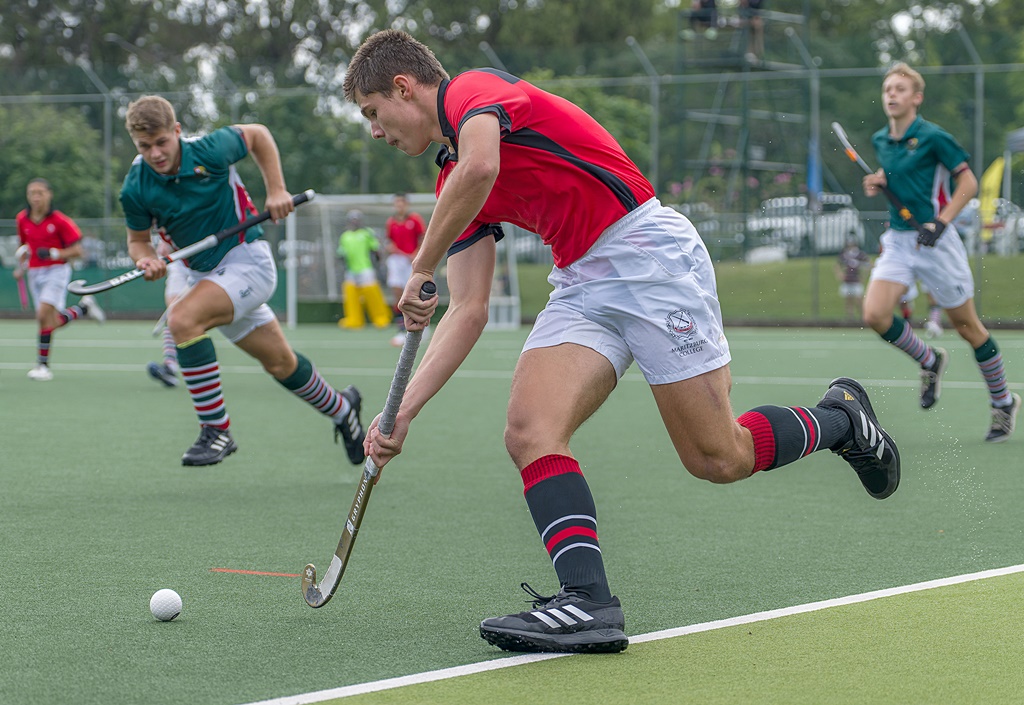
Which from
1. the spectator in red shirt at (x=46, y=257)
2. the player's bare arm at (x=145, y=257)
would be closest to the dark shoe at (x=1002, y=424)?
the player's bare arm at (x=145, y=257)

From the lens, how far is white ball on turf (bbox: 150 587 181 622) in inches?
150

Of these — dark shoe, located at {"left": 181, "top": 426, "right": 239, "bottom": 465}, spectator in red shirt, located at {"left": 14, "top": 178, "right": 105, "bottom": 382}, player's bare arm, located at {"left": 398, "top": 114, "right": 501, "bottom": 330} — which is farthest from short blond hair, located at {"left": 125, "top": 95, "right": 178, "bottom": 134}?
spectator in red shirt, located at {"left": 14, "top": 178, "right": 105, "bottom": 382}

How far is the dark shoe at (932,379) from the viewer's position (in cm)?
834

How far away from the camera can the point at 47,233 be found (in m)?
12.9

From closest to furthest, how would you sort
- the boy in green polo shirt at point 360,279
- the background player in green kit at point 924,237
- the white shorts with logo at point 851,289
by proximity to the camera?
the background player in green kit at point 924,237 → the boy in green polo shirt at point 360,279 → the white shorts with logo at point 851,289

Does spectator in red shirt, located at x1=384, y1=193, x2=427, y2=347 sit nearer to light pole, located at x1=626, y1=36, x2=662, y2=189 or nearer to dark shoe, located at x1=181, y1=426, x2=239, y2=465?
light pole, located at x1=626, y1=36, x2=662, y2=189

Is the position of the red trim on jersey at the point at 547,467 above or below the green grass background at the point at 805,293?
above

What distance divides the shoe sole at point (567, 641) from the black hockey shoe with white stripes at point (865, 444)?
1274mm

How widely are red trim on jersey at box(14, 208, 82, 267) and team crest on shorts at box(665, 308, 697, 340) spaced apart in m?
10.1

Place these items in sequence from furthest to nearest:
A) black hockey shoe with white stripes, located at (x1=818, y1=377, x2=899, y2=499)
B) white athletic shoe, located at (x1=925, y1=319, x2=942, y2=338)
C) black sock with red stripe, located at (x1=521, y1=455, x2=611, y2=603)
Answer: white athletic shoe, located at (x1=925, y1=319, x2=942, y2=338) < black hockey shoe with white stripes, located at (x1=818, y1=377, x2=899, y2=499) < black sock with red stripe, located at (x1=521, y1=455, x2=611, y2=603)

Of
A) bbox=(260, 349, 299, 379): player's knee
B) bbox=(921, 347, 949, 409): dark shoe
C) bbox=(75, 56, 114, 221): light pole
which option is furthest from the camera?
bbox=(75, 56, 114, 221): light pole

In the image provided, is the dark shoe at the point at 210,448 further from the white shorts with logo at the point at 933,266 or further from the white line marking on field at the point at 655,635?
the white shorts with logo at the point at 933,266

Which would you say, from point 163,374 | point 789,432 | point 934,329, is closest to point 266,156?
point 789,432

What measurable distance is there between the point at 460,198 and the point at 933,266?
5.08 m
